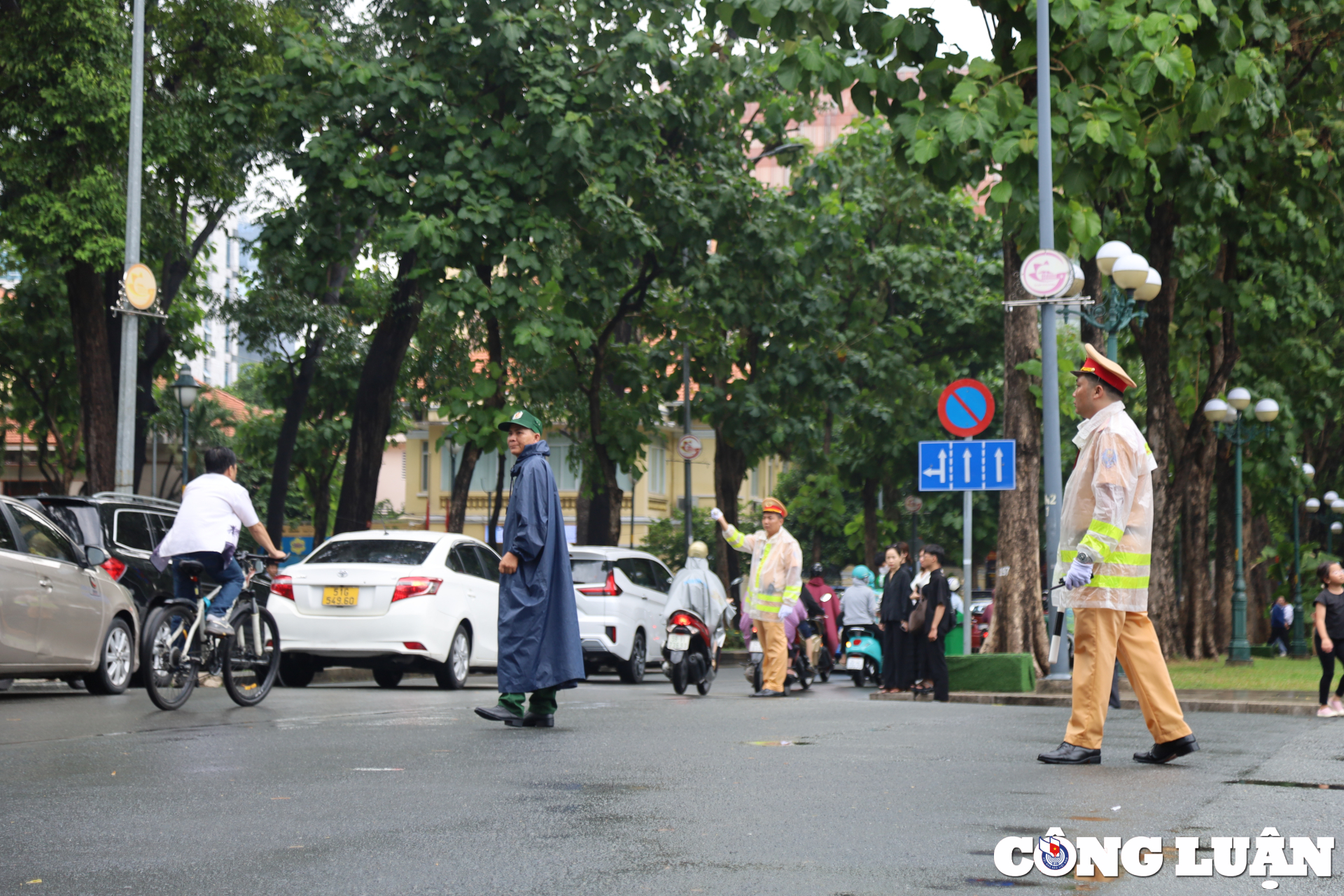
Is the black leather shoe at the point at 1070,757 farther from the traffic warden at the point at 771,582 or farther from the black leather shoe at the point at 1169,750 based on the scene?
the traffic warden at the point at 771,582

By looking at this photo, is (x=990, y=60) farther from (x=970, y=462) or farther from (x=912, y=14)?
(x=970, y=462)

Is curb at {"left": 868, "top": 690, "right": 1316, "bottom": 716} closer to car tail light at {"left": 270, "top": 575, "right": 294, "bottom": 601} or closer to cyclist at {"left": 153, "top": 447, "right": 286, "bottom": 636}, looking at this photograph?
car tail light at {"left": 270, "top": 575, "right": 294, "bottom": 601}

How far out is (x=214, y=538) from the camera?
38.4 feet

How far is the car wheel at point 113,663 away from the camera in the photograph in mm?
14164

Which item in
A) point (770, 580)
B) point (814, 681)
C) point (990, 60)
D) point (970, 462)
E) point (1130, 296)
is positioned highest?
point (990, 60)

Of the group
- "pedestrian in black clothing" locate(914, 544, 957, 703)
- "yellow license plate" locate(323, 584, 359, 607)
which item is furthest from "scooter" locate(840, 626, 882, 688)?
"yellow license plate" locate(323, 584, 359, 607)

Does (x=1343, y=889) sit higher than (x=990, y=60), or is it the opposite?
(x=990, y=60)

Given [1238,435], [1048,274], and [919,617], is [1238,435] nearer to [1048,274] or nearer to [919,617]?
[919,617]

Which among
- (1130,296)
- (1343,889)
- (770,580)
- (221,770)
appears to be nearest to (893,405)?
(1130,296)

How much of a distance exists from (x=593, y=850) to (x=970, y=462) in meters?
12.3

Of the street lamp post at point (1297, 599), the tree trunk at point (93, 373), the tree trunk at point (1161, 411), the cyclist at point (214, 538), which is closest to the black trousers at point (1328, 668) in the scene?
the tree trunk at point (1161, 411)

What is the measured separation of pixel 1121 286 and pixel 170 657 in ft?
33.0

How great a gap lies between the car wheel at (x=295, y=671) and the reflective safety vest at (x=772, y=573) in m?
4.37

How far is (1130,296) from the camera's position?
1872 cm
